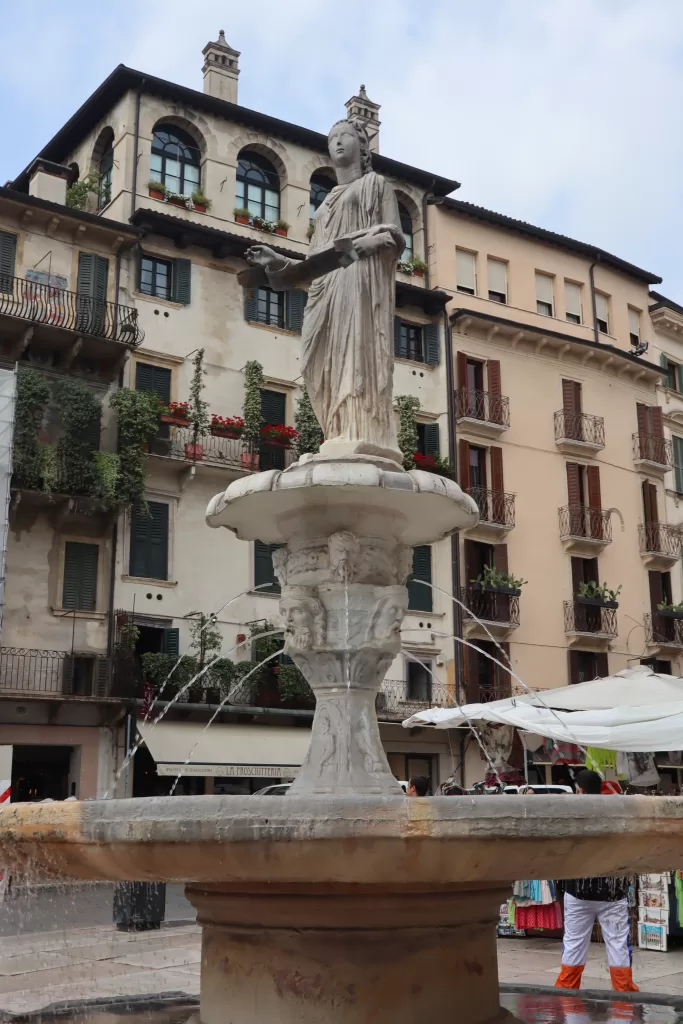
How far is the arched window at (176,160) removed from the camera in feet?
93.4

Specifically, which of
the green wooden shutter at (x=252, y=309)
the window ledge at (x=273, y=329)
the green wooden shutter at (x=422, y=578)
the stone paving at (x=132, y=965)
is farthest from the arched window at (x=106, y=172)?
the stone paving at (x=132, y=965)

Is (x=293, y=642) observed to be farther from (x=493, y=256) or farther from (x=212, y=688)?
(x=493, y=256)

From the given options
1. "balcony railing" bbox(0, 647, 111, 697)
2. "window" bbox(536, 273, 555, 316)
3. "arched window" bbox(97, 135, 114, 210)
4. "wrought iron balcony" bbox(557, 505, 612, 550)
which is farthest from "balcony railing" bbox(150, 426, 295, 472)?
"window" bbox(536, 273, 555, 316)

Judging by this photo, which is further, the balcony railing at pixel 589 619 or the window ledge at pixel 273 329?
the balcony railing at pixel 589 619

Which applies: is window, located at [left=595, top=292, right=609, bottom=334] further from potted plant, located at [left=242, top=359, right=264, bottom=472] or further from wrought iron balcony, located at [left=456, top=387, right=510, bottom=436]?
potted plant, located at [left=242, top=359, right=264, bottom=472]

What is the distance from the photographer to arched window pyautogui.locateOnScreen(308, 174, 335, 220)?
30891mm

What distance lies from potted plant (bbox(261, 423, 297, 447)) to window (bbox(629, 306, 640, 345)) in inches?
581

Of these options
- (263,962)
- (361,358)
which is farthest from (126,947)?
(263,962)

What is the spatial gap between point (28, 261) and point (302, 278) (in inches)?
763

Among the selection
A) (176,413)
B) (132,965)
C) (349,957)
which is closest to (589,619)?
(176,413)

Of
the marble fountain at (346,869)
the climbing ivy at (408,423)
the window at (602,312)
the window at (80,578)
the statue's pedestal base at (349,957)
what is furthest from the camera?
the window at (602,312)

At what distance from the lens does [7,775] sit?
21.8 m

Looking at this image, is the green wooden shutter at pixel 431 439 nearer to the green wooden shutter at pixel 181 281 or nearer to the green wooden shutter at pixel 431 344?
the green wooden shutter at pixel 431 344

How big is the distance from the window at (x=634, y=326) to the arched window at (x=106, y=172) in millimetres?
17626
